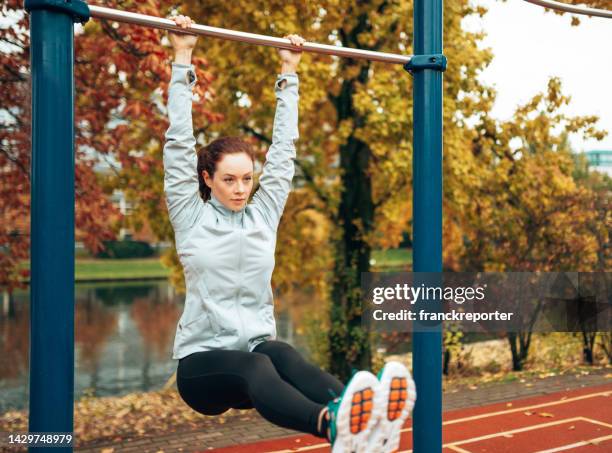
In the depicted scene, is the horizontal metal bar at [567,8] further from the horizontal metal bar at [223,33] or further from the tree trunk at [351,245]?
the tree trunk at [351,245]

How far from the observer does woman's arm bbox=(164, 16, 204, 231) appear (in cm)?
253

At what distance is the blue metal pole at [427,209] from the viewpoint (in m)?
2.94

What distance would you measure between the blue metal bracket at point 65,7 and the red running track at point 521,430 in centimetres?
348

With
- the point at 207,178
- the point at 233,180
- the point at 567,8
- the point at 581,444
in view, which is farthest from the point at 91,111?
the point at 581,444

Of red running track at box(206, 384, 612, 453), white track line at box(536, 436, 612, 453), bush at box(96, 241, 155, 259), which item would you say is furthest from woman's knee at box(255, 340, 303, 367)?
bush at box(96, 241, 155, 259)

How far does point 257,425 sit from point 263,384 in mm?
3757

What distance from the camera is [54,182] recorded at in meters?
2.25

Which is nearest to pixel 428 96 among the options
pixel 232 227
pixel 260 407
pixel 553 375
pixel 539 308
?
pixel 232 227

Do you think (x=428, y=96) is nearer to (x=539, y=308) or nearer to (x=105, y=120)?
(x=105, y=120)

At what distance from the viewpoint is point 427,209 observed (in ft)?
9.77

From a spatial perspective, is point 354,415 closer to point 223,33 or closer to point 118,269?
point 223,33

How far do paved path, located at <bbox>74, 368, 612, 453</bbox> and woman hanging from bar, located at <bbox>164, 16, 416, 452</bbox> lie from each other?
9.43 feet

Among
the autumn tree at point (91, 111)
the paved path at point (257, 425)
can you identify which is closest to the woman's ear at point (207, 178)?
the autumn tree at point (91, 111)

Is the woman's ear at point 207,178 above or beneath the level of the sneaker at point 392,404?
above
